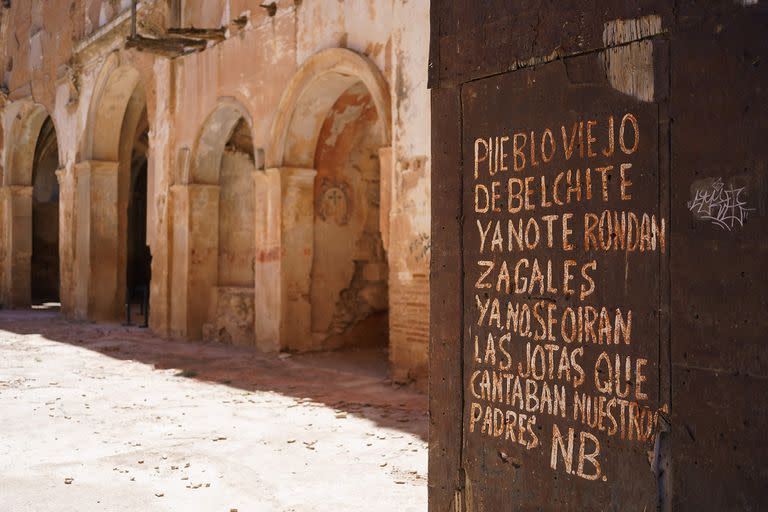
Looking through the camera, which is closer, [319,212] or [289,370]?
[289,370]

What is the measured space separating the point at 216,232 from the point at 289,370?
391 cm

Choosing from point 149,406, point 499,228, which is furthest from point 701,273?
point 149,406

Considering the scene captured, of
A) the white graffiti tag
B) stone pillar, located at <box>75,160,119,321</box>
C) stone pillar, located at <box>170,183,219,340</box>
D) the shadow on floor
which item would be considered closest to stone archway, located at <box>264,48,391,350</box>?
the shadow on floor

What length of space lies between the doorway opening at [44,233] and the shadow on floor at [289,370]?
7.89 meters

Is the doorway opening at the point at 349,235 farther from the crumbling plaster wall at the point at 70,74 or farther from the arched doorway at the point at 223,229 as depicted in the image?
the crumbling plaster wall at the point at 70,74

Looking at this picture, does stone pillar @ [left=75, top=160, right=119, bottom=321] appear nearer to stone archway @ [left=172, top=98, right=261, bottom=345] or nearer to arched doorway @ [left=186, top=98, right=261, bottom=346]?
stone archway @ [left=172, top=98, right=261, bottom=345]

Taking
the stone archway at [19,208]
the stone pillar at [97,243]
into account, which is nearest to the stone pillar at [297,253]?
the stone pillar at [97,243]

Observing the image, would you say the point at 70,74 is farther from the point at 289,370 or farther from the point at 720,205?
the point at 720,205

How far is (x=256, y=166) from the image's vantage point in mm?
10578

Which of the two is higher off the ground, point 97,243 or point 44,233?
point 44,233

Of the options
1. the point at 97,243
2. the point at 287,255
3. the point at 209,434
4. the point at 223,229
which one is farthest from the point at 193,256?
the point at 209,434

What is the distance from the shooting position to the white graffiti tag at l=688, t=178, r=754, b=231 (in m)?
2.38

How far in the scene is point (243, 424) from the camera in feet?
20.3

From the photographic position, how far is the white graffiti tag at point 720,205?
7.80ft
